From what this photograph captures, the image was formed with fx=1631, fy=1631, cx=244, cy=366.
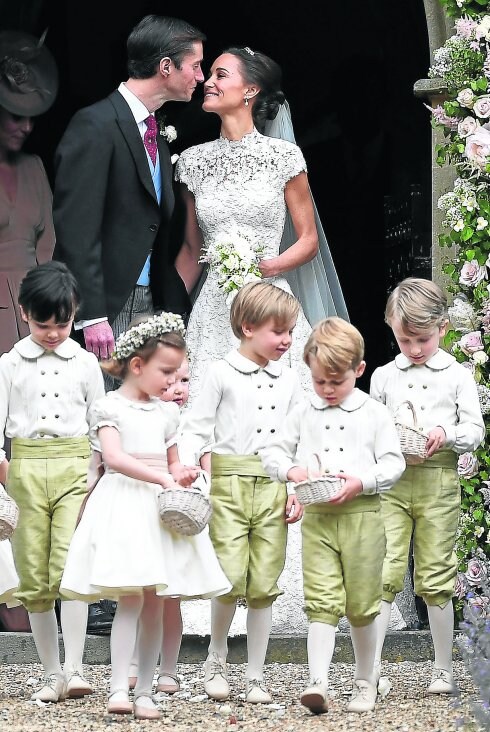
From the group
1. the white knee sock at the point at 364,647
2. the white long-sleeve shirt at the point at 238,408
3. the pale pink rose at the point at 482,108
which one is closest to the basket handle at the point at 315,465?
the white long-sleeve shirt at the point at 238,408

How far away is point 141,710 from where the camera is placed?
5.29m

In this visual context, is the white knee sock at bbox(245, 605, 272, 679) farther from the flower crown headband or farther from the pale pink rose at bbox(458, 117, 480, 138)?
the pale pink rose at bbox(458, 117, 480, 138)

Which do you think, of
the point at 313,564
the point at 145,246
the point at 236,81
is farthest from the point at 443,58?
the point at 313,564

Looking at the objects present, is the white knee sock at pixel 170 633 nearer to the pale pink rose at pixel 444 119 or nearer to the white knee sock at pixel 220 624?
the white knee sock at pixel 220 624

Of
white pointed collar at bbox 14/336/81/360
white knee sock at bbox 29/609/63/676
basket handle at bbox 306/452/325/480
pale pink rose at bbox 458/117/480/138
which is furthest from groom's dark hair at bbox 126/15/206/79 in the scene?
white knee sock at bbox 29/609/63/676

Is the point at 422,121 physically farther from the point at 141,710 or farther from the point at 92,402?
the point at 141,710

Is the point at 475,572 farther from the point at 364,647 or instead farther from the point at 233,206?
the point at 233,206

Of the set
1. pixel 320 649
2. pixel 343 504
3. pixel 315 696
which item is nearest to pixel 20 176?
pixel 343 504

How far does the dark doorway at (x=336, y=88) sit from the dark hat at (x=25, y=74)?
0.42 m

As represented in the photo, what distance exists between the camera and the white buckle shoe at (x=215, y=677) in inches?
225

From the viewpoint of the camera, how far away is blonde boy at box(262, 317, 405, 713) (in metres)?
5.35

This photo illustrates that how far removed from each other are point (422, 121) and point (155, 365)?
13.3 ft

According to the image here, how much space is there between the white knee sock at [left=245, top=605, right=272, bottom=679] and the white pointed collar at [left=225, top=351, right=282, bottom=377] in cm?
83

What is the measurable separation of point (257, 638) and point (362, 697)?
0.43m
